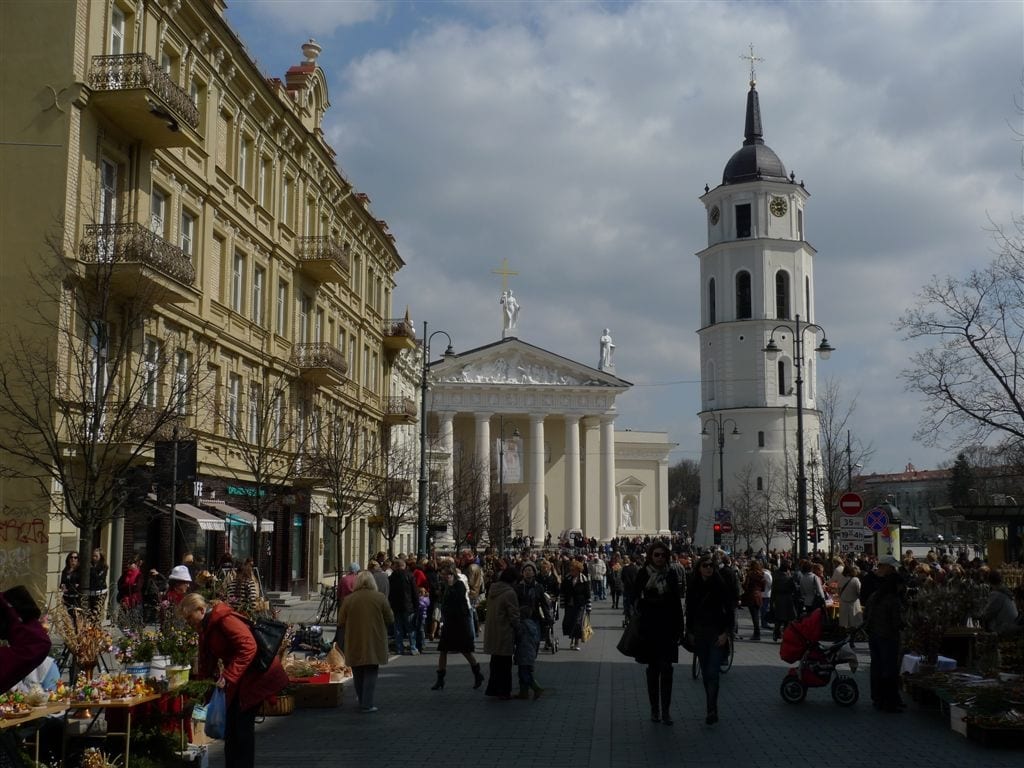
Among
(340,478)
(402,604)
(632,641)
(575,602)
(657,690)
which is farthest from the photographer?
(340,478)

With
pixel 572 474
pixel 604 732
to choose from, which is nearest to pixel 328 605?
pixel 604 732

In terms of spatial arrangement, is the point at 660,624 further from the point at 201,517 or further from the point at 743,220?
the point at 743,220

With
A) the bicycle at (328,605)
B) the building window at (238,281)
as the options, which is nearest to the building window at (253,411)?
the building window at (238,281)

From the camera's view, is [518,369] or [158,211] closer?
[158,211]

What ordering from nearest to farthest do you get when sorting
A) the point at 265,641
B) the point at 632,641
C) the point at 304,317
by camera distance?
the point at 265,641 → the point at 632,641 → the point at 304,317

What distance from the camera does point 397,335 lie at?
49.8 metres

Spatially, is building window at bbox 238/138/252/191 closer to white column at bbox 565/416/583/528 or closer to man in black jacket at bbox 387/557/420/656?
man in black jacket at bbox 387/557/420/656

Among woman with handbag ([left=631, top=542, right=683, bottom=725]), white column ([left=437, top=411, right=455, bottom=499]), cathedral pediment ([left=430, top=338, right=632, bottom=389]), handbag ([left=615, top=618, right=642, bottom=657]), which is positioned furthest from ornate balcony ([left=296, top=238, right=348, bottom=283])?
cathedral pediment ([left=430, top=338, right=632, bottom=389])

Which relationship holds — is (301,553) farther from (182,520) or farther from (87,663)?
(87,663)

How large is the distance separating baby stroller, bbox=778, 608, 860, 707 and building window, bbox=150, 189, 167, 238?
1636 centimetres

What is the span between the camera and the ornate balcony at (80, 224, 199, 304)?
20672 millimetres

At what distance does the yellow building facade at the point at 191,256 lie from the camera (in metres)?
20.6

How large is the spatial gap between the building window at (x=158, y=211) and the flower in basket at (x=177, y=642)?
13809 mm

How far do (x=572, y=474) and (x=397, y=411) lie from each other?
4466 centimetres
